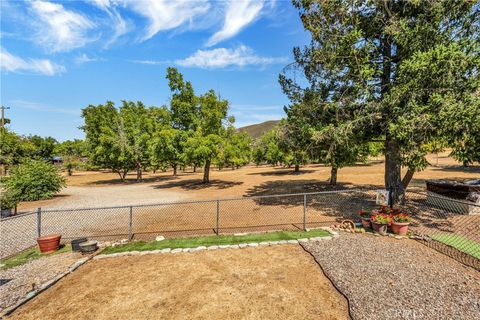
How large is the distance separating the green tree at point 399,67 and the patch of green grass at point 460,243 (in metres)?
2.97

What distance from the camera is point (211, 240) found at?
8.61 m

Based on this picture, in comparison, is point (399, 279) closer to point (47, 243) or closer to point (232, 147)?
point (47, 243)

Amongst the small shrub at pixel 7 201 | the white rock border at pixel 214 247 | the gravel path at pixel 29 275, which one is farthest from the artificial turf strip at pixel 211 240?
the small shrub at pixel 7 201

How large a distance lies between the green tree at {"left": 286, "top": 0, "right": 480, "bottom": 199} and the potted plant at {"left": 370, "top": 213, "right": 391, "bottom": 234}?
2.93m

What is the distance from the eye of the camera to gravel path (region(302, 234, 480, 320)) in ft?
14.5

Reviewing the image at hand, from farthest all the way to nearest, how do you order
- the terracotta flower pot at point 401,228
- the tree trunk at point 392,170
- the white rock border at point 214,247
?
the tree trunk at point 392,170, the terracotta flower pot at point 401,228, the white rock border at point 214,247

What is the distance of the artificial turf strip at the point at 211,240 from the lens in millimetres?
8109

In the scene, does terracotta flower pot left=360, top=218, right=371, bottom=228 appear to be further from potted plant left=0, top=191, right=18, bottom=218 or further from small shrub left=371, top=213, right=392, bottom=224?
potted plant left=0, top=191, right=18, bottom=218

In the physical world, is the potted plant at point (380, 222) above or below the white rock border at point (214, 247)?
above

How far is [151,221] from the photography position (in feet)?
39.8

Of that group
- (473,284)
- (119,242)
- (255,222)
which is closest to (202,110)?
(255,222)

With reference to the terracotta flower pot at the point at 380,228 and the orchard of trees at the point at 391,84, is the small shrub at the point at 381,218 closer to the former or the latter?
the terracotta flower pot at the point at 380,228

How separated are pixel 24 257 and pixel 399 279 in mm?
11248

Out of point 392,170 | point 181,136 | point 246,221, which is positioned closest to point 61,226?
point 246,221
